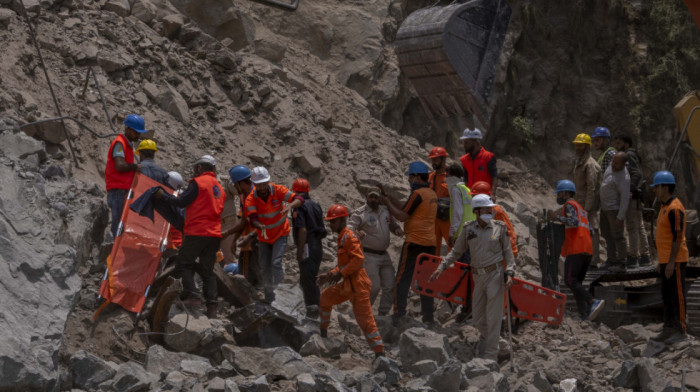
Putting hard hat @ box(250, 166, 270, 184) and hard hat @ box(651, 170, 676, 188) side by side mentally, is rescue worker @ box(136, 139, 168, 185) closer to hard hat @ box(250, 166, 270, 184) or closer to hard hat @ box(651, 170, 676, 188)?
hard hat @ box(250, 166, 270, 184)

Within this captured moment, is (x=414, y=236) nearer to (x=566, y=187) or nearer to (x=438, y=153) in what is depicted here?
(x=438, y=153)

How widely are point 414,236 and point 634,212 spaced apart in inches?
116

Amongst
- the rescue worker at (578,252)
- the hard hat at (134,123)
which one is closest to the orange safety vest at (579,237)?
the rescue worker at (578,252)

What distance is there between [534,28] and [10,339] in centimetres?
1603

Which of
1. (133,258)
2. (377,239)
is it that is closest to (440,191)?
(377,239)

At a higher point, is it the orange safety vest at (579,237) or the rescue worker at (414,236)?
the orange safety vest at (579,237)

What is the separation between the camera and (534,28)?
20094mm

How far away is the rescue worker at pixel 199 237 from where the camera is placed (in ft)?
26.8

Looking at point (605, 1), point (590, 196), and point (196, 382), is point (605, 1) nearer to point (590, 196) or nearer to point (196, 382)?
point (590, 196)

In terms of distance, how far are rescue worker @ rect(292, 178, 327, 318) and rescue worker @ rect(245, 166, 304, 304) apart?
0.37ft

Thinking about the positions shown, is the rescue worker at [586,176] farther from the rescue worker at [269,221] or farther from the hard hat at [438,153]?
the rescue worker at [269,221]

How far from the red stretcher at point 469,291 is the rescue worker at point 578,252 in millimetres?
501

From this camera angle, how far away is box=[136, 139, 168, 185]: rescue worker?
862cm

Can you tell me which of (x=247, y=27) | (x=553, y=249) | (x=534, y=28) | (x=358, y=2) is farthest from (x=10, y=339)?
(x=534, y=28)
